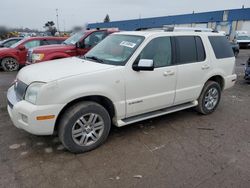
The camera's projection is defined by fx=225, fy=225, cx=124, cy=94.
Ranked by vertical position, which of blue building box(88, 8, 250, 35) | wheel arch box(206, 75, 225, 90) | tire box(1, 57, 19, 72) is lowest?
tire box(1, 57, 19, 72)

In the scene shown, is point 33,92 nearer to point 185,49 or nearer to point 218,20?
point 185,49

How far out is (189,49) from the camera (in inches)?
174

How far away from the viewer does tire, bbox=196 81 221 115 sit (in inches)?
193

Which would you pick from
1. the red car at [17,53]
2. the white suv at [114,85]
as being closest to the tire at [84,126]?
the white suv at [114,85]

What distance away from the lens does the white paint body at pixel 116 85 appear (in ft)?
9.87

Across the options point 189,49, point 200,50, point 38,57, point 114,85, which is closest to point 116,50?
point 114,85

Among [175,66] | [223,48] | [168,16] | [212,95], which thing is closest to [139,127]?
[175,66]

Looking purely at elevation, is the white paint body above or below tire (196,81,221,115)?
above

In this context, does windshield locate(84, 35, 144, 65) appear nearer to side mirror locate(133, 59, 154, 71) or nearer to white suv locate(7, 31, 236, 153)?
white suv locate(7, 31, 236, 153)

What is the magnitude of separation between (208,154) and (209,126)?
116cm

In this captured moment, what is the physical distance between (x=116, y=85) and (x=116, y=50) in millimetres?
857

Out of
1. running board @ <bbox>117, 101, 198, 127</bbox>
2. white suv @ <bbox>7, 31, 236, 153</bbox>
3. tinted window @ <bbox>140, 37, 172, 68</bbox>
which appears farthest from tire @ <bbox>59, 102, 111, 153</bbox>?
tinted window @ <bbox>140, 37, 172, 68</bbox>

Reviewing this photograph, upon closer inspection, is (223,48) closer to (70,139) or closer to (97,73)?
(97,73)

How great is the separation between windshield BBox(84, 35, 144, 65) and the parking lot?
4.43ft
